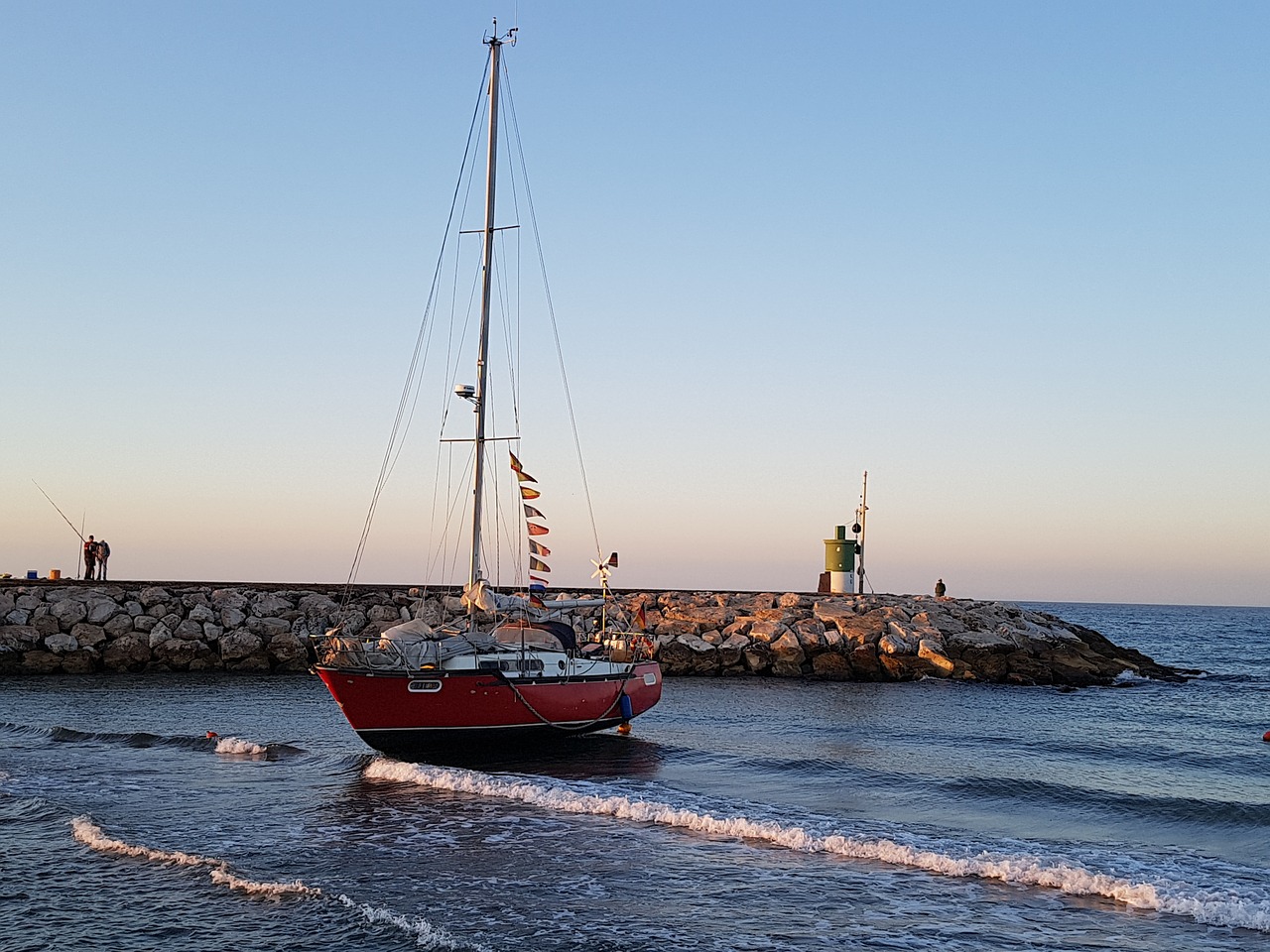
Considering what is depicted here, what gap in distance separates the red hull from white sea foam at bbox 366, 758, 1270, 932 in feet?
4.13

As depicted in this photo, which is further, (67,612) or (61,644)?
(67,612)

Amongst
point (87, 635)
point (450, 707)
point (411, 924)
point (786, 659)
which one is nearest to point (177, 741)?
point (450, 707)

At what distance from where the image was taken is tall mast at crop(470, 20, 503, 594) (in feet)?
61.9

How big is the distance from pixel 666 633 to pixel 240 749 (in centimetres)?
1724

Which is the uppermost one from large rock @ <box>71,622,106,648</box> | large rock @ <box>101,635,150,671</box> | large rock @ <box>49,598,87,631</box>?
large rock @ <box>49,598,87,631</box>

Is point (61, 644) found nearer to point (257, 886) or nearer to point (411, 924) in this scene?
point (257, 886)

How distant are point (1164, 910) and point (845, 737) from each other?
10.8 metres

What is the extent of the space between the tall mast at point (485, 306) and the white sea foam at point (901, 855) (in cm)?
440

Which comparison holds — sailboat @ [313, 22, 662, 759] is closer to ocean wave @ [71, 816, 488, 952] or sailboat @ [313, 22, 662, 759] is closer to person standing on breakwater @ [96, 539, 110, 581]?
ocean wave @ [71, 816, 488, 952]

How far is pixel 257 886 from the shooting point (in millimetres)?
9789

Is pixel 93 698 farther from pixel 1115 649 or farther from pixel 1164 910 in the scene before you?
pixel 1115 649

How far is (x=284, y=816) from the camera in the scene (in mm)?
13000

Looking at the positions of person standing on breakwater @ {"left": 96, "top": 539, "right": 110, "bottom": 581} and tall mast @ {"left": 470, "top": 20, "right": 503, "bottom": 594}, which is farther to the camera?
person standing on breakwater @ {"left": 96, "top": 539, "right": 110, "bottom": 581}

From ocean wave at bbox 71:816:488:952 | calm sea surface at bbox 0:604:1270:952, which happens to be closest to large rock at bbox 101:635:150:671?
calm sea surface at bbox 0:604:1270:952
